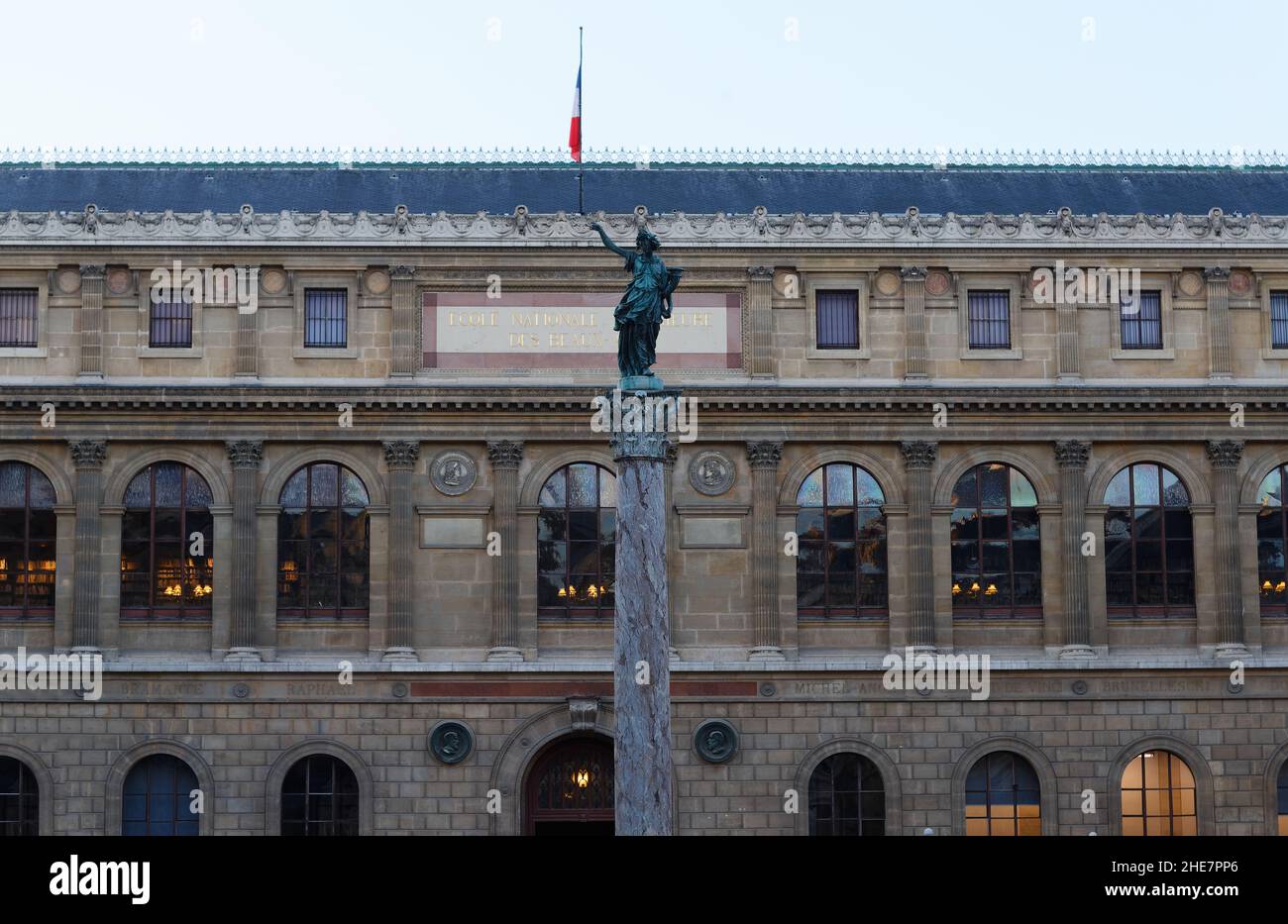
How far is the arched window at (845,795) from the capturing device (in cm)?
4716

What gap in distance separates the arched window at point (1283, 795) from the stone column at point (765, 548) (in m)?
12.4

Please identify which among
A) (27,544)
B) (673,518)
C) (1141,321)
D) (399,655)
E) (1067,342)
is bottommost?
(399,655)

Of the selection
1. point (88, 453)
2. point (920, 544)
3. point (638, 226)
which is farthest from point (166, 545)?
point (920, 544)

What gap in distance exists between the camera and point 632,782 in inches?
1156

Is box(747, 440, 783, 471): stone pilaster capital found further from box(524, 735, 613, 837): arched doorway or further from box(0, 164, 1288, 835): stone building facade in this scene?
box(524, 735, 613, 837): arched doorway

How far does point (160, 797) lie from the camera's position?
46.6 m

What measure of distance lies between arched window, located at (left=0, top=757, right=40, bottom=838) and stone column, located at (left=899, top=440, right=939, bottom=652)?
830 inches

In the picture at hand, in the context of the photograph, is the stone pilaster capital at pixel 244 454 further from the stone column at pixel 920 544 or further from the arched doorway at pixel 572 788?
the stone column at pixel 920 544

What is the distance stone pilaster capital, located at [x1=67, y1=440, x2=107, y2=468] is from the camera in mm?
47469

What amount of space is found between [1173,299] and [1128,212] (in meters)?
5.10

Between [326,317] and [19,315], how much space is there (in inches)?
291

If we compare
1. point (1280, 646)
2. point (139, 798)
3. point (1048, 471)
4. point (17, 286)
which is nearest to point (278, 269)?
point (17, 286)

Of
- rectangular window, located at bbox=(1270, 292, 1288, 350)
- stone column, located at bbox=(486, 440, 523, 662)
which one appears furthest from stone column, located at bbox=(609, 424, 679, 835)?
rectangular window, located at bbox=(1270, 292, 1288, 350)

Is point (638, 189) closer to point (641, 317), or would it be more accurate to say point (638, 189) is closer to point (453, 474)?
point (453, 474)
